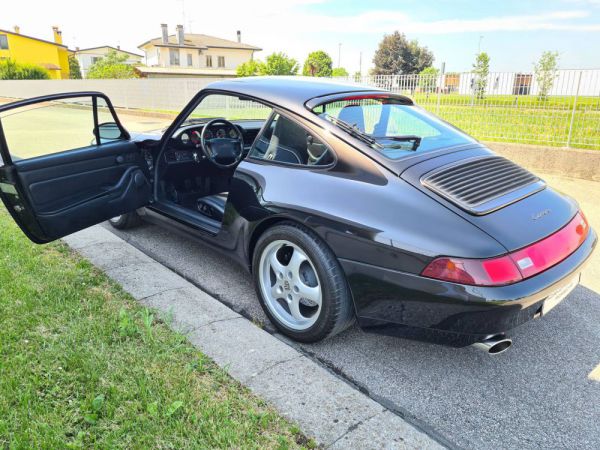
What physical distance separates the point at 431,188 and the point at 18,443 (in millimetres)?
2156

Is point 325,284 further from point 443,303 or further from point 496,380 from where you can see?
point 496,380

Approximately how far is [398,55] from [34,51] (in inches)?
1852

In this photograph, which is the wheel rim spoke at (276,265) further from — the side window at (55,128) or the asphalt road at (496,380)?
the side window at (55,128)

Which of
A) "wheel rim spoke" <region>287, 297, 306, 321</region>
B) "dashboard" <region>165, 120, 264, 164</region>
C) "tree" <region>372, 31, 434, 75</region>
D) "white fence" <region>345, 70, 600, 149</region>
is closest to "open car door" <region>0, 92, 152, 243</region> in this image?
"dashboard" <region>165, 120, 264, 164</region>

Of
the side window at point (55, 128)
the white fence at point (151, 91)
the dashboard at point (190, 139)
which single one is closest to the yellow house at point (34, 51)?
the white fence at point (151, 91)

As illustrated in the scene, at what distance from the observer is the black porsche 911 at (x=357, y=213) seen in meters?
2.08

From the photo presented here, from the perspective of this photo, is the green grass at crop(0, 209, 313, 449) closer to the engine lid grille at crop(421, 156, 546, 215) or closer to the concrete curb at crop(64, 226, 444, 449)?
the concrete curb at crop(64, 226, 444, 449)

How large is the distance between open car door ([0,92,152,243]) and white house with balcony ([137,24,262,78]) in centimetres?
5867

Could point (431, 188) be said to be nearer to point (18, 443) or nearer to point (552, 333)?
point (552, 333)

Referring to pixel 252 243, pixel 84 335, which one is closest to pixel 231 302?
pixel 252 243

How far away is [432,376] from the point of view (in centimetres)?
248

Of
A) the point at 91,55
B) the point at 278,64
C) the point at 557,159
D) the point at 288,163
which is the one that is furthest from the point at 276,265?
the point at 91,55

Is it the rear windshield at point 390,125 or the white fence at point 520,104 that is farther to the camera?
the white fence at point 520,104

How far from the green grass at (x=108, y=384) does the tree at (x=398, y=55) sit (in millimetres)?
64893
